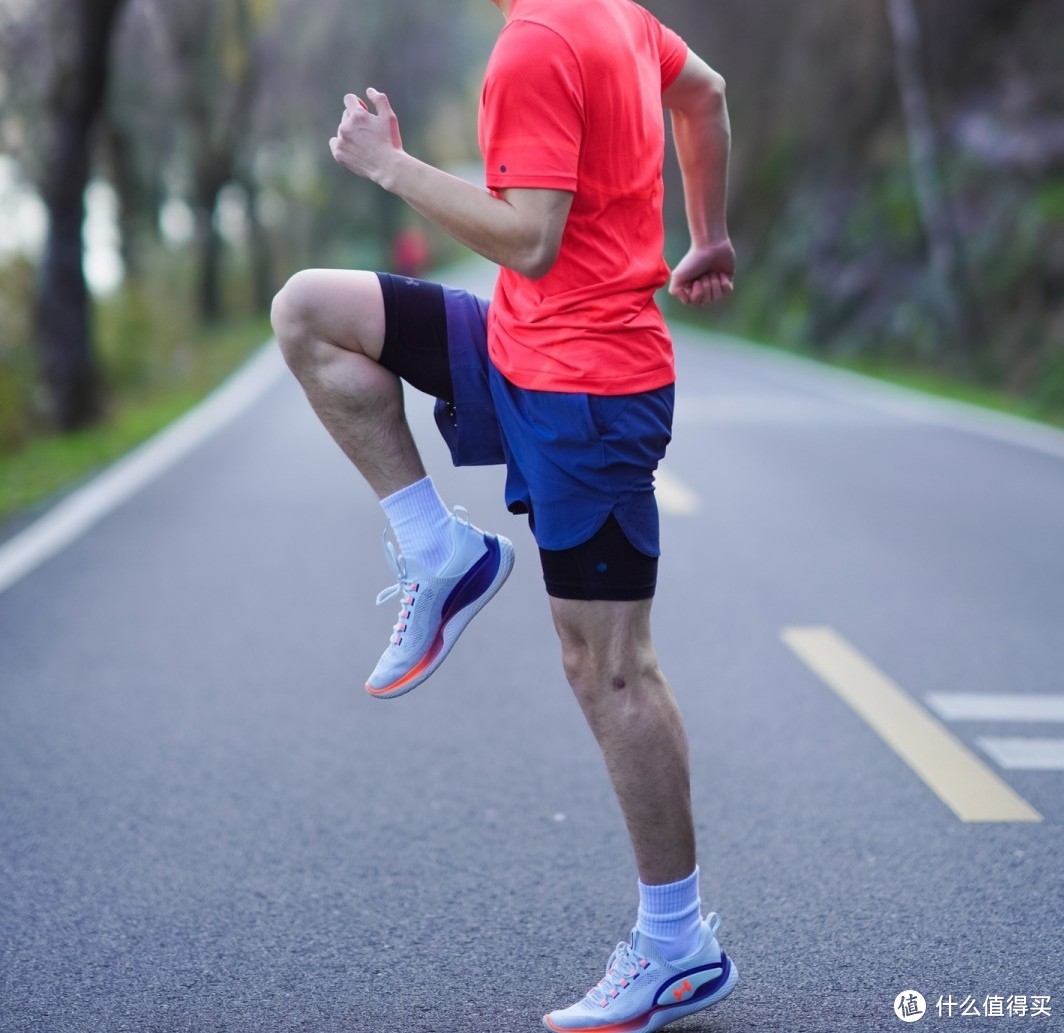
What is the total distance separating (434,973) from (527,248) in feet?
4.77

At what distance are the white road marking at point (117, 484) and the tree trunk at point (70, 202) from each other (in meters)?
0.93

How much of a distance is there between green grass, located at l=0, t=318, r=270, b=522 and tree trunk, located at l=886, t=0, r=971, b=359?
369 inches

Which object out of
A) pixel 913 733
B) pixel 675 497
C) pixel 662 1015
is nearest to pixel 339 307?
pixel 662 1015

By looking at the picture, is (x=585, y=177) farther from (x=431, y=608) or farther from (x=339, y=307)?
(x=431, y=608)

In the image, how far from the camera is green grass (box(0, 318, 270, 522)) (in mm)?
9805

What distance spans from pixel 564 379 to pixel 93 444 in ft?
32.8

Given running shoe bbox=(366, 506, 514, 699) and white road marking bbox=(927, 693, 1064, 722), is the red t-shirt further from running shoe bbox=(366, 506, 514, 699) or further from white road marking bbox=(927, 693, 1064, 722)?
white road marking bbox=(927, 693, 1064, 722)

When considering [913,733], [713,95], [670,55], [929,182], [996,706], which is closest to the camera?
[670,55]

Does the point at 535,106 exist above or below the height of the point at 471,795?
above

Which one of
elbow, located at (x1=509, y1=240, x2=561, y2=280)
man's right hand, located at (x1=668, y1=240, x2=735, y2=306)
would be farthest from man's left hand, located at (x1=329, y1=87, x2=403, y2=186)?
man's right hand, located at (x1=668, y1=240, x2=735, y2=306)

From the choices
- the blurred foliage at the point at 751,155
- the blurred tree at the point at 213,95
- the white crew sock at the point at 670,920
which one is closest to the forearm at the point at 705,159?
the white crew sock at the point at 670,920

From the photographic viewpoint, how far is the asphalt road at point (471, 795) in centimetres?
305

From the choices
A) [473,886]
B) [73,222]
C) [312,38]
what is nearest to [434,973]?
[473,886]

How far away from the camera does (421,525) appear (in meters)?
3.07
